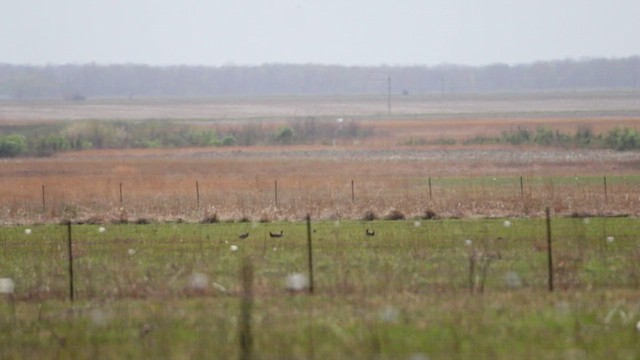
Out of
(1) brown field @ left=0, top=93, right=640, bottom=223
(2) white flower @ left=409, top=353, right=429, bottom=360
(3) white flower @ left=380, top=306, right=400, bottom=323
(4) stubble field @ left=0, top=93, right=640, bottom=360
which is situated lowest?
(1) brown field @ left=0, top=93, right=640, bottom=223

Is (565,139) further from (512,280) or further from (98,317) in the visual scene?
(98,317)

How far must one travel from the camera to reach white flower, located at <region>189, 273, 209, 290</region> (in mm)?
18484

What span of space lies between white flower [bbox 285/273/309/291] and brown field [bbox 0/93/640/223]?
491 inches

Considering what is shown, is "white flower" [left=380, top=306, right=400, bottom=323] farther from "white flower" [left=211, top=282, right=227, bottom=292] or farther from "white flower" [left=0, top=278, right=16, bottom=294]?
"white flower" [left=0, top=278, right=16, bottom=294]

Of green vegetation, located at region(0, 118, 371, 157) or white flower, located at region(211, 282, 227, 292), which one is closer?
white flower, located at region(211, 282, 227, 292)

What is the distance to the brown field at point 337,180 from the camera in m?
33.6

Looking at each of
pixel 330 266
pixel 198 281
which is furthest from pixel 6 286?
pixel 330 266

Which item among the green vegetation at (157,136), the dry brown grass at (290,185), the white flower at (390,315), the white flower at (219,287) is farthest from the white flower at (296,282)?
the green vegetation at (157,136)

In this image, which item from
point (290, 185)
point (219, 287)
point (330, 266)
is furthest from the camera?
point (290, 185)

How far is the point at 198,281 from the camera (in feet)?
62.3

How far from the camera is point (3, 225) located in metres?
32.2

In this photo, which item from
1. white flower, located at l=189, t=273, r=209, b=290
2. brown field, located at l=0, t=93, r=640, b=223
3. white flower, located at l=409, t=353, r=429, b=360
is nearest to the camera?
white flower, located at l=409, t=353, r=429, b=360

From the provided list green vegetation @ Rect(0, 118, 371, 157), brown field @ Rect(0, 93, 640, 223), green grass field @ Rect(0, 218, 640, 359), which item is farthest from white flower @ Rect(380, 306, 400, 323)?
green vegetation @ Rect(0, 118, 371, 157)

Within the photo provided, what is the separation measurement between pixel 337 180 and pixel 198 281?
31.5m
